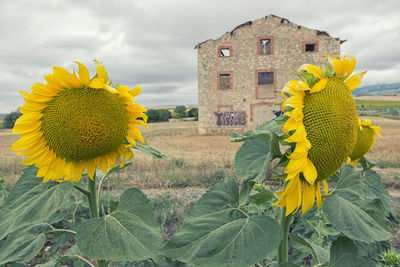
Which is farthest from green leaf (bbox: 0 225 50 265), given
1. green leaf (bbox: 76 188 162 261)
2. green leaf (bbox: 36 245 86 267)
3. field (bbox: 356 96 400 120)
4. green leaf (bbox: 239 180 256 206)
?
field (bbox: 356 96 400 120)

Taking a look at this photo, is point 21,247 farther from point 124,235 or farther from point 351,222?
point 351,222

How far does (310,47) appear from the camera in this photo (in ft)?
61.6

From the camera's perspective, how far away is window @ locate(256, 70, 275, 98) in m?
18.8

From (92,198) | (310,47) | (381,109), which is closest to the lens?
(92,198)

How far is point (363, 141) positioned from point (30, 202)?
2391mm

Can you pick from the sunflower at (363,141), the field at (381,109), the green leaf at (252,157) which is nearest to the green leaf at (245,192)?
the green leaf at (252,157)

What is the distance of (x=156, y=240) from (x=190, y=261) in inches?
9.6

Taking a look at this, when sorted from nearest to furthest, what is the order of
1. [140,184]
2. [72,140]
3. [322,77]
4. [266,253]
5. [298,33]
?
[266,253]
[322,77]
[72,140]
[140,184]
[298,33]

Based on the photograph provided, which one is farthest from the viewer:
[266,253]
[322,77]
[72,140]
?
[72,140]

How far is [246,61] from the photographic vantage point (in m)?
18.9

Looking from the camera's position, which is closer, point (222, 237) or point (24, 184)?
point (222, 237)

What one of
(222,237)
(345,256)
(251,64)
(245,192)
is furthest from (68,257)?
(251,64)

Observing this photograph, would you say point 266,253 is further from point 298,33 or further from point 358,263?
point 298,33

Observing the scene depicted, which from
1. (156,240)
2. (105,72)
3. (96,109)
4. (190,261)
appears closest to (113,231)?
(156,240)
